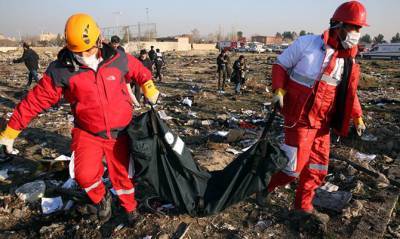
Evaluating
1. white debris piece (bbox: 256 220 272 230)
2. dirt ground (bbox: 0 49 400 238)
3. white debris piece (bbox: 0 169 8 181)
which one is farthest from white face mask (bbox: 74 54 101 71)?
white debris piece (bbox: 0 169 8 181)

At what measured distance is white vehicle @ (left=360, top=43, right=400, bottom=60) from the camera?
32.2 metres

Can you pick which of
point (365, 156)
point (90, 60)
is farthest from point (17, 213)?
point (365, 156)

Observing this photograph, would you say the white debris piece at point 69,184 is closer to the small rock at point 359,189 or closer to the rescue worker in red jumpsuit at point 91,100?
the rescue worker in red jumpsuit at point 91,100

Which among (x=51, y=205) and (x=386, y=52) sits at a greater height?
(x=51, y=205)

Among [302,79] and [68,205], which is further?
[68,205]

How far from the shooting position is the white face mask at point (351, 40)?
2.94 m

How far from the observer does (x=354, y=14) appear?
290 centimetres

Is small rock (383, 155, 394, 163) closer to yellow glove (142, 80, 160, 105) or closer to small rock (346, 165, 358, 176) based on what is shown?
small rock (346, 165, 358, 176)

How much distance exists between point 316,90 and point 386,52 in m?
34.5

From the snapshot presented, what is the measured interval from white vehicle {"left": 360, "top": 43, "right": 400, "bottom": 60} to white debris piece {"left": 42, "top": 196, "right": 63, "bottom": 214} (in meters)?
35.0

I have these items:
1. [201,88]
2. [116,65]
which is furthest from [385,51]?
[116,65]

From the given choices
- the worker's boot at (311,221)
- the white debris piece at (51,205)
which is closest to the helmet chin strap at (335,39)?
the worker's boot at (311,221)

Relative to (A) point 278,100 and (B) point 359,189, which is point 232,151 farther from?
(A) point 278,100

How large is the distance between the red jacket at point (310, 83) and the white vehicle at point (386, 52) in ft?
111
